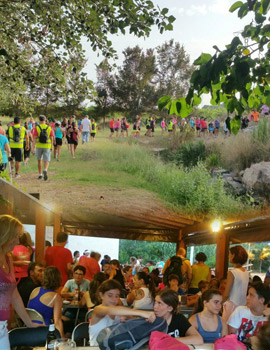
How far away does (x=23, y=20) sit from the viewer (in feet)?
13.5

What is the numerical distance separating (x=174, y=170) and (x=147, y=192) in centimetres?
34

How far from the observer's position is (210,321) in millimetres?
2535

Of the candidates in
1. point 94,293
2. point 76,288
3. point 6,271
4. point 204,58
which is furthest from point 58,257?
point 204,58

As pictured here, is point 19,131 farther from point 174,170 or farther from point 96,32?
point 174,170

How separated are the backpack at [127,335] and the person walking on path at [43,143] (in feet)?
7.41

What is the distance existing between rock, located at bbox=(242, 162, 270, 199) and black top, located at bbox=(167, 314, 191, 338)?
77.8 inches

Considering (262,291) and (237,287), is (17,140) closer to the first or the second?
(237,287)

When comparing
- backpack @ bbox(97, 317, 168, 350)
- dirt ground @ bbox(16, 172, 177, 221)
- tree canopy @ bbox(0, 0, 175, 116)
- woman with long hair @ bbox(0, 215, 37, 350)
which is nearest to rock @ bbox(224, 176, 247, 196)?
dirt ground @ bbox(16, 172, 177, 221)

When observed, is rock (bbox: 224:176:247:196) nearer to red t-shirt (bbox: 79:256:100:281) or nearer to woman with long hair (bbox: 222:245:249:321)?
woman with long hair (bbox: 222:245:249:321)

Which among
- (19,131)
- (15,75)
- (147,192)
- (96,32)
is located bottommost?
(147,192)

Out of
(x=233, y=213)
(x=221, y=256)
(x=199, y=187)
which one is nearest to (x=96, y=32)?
(x=199, y=187)

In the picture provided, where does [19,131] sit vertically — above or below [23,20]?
below

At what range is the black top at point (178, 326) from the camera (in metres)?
2.40

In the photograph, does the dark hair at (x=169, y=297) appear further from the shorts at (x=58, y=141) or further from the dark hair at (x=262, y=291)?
the shorts at (x=58, y=141)
